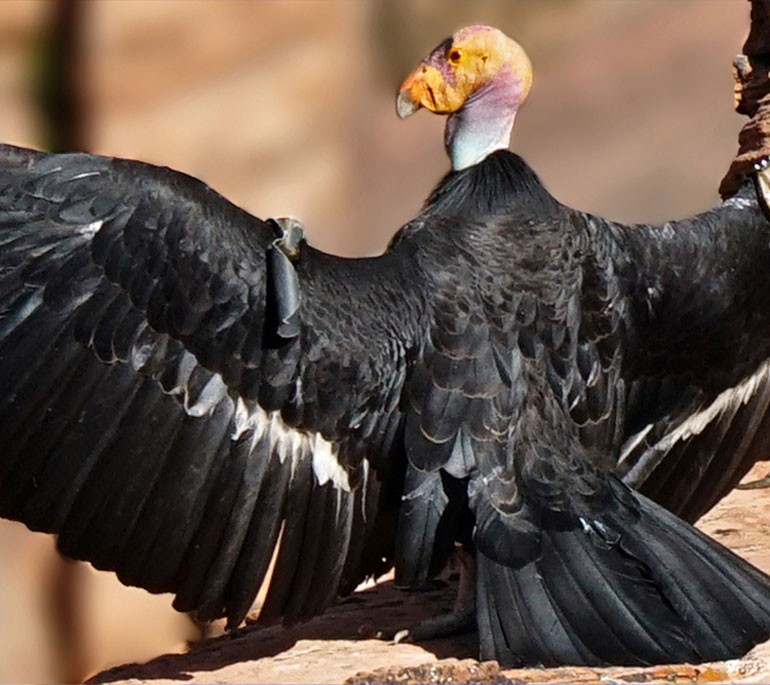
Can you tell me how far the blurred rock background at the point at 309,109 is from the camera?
6.93 meters

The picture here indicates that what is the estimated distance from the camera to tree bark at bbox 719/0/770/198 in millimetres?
5746

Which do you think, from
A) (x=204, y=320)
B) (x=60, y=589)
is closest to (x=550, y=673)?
(x=204, y=320)

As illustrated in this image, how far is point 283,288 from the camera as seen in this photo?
4125 millimetres

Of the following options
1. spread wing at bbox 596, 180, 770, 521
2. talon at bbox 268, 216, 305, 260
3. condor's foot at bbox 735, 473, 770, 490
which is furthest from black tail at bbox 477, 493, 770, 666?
condor's foot at bbox 735, 473, 770, 490

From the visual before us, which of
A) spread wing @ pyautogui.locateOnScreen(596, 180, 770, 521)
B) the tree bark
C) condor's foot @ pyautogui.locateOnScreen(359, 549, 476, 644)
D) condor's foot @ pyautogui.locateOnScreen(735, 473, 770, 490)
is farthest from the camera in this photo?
condor's foot @ pyautogui.locateOnScreen(735, 473, 770, 490)

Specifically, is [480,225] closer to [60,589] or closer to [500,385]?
[500,385]

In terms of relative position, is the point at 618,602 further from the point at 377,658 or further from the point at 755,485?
the point at 755,485

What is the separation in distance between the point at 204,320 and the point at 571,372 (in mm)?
1082

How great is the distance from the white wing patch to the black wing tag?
0.70ft

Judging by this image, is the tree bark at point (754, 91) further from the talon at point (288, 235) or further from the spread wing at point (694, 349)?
the talon at point (288, 235)

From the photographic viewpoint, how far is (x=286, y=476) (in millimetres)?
4270

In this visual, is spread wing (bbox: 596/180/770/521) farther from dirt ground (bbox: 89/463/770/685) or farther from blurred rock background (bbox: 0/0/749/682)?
blurred rock background (bbox: 0/0/749/682)

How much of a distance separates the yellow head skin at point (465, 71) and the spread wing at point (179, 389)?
3.24 ft

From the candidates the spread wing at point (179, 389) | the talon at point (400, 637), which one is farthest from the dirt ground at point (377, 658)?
the spread wing at point (179, 389)
